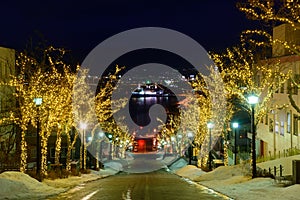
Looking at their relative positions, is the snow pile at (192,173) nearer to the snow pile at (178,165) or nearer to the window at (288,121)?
the window at (288,121)

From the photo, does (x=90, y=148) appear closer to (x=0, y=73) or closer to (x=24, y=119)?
(x=0, y=73)

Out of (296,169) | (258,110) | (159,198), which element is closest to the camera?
(159,198)

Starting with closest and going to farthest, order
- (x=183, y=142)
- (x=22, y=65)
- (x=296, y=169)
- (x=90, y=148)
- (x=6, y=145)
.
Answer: (x=296, y=169) < (x=22, y=65) < (x=6, y=145) < (x=90, y=148) < (x=183, y=142)

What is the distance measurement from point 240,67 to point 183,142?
33551 mm

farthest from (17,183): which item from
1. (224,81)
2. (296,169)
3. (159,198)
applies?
(224,81)

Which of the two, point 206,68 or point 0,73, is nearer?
point 0,73

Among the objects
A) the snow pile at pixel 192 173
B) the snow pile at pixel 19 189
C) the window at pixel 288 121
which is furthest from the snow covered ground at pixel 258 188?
the window at pixel 288 121

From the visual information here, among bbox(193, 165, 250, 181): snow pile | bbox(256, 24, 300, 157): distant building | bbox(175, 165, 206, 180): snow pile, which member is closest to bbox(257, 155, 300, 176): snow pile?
bbox(193, 165, 250, 181): snow pile

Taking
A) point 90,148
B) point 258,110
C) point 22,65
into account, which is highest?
point 22,65

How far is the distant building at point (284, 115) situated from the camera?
35.3 m

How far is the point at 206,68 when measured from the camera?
3975cm

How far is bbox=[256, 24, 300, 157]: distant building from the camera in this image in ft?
116

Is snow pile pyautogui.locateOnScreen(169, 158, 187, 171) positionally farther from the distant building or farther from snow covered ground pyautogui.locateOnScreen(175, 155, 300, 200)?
snow covered ground pyautogui.locateOnScreen(175, 155, 300, 200)

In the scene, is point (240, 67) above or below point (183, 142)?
above
